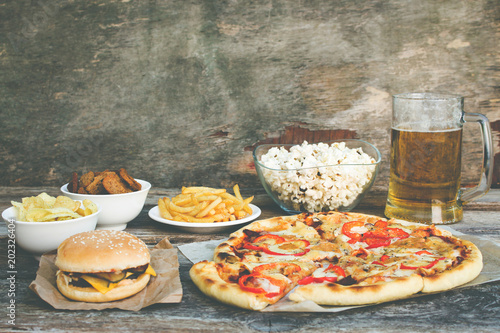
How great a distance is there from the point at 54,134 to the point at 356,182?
2.29m

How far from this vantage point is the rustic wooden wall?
3566 millimetres

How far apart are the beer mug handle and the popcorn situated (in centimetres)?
56

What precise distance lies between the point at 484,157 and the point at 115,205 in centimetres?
203

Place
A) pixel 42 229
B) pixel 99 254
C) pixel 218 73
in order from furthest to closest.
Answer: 1. pixel 218 73
2. pixel 42 229
3. pixel 99 254

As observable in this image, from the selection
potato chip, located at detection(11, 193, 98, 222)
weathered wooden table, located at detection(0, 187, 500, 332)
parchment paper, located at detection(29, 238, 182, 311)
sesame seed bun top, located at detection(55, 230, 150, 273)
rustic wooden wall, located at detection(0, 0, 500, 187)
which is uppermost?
rustic wooden wall, located at detection(0, 0, 500, 187)

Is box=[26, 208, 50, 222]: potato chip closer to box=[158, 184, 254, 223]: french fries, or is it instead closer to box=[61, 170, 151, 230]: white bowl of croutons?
box=[61, 170, 151, 230]: white bowl of croutons

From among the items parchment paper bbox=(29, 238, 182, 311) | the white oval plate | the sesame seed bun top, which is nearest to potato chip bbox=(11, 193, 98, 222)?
parchment paper bbox=(29, 238, 182, 311)

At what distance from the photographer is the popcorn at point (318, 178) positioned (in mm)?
2826

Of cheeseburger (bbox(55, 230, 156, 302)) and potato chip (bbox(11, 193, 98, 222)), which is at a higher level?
potato chip (bbox(11, 193, 98, 222))

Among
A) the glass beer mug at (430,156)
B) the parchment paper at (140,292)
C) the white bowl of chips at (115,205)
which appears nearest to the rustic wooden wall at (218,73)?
the glass beer mug at (430,156)

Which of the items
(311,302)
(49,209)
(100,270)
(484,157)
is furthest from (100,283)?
(484,157)

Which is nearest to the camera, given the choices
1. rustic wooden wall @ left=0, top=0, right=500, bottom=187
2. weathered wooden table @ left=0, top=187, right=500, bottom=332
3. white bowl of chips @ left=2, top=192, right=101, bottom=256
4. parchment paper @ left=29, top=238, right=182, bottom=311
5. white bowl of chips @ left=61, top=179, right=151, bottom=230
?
weathered wooden table @ left=0, top=187, right=500, bottom=332

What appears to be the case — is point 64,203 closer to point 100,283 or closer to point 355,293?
point 100,283

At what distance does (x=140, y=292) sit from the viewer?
6.17ft
